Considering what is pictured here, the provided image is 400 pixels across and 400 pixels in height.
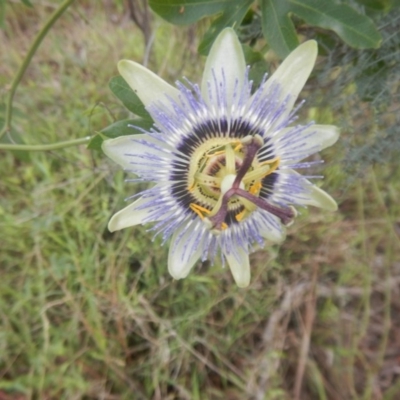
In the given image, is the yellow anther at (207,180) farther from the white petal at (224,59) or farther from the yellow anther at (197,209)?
the white petal at (224,59)

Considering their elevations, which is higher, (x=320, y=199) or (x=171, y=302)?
(x=320, y=199)

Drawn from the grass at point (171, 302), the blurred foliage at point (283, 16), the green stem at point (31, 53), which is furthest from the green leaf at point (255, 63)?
the grass at point (171, 302)

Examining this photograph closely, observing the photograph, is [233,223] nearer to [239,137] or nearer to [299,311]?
[239,137]

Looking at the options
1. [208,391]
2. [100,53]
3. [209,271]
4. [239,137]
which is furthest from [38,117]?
[239,137]

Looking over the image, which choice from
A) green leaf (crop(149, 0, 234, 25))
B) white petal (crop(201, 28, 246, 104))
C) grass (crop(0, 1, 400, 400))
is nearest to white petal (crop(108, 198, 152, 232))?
white petal (crop(201, 28, 246, 104))

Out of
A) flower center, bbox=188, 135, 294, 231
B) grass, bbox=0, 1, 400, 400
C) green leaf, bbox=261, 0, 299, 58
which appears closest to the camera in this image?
flower center, bbox=188, 135, 294, 231

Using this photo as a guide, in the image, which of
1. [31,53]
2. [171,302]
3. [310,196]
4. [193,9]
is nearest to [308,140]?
[310,196]

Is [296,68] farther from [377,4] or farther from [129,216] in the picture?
[129,216]

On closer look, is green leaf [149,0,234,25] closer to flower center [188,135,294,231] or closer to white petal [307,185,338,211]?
flower center [188,135,294,231]
